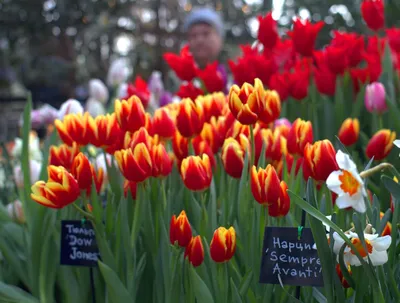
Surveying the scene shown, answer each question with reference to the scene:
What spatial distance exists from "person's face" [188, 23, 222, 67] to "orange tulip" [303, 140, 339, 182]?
2156mm

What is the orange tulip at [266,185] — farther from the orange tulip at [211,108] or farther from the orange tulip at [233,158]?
the orange tulip at [211,108]

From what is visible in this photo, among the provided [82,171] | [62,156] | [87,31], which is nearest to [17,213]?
[62,156]

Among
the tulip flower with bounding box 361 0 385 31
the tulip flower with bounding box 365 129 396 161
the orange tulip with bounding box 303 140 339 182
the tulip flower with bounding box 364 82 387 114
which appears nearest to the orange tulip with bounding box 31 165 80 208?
the orange tulip with bounding box 303 140 339 182

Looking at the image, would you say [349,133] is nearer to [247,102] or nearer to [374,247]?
[247,102]

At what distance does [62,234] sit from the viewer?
993 mm

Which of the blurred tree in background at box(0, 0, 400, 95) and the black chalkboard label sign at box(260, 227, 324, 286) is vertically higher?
the blurred tree in background at box(0, 0, 400, 95)

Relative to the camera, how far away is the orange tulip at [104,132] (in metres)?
1.00

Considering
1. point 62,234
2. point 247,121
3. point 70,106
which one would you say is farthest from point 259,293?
point 70,106

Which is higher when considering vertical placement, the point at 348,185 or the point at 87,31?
the point at 87,31

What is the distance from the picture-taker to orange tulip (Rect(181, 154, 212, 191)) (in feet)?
2.93

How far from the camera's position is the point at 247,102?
89 centimetres

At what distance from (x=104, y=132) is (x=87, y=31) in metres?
3.74

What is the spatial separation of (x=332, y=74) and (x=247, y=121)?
29.9 inches

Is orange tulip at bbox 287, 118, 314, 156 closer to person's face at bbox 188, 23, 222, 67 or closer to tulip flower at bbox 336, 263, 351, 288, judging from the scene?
tulip flower at bbox 336, 263, 351, 288
